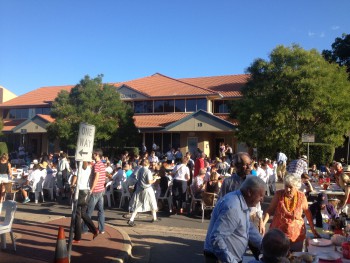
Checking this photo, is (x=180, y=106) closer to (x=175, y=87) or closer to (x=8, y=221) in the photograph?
(x=175, y=87)

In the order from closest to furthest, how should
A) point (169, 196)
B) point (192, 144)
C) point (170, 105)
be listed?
point (169, 196), point (192, 144), point (170, 105)

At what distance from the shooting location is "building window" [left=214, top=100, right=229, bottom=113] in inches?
1173

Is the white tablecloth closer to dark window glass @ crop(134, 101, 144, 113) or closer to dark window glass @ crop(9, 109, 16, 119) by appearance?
dark window glass @ crop(134, 101, 144, 113)

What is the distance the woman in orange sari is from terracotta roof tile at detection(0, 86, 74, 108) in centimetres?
3364

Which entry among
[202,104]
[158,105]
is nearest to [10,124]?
[158,105]

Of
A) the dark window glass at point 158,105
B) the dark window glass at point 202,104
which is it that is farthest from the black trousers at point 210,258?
the dark window glass at point 158,105

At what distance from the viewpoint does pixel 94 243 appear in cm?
744

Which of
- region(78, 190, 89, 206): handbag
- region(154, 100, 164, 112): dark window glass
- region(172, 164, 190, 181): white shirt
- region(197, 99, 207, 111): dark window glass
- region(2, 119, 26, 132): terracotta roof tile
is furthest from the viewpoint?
region(2, 119, 26, 132): terracotta roof tile

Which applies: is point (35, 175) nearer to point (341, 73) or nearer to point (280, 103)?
point (280, 103)

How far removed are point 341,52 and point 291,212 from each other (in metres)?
30.0

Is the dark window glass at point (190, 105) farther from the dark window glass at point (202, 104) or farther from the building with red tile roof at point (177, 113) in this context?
the dark window glass at point (202, 104)

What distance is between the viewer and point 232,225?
304 cm

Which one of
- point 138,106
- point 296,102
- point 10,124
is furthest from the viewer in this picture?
point 10,124

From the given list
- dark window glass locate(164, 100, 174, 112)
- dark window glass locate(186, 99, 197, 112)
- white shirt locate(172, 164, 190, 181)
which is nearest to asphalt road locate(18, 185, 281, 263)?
white shirt locate(172, 164, 190, 181)
